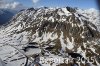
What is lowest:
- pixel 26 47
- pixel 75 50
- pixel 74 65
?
pixel 74 65

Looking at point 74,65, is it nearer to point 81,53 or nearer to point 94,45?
point 81,53

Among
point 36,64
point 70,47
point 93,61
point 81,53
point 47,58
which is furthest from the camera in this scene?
point 70,47

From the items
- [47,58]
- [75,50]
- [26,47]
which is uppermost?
[26,47]

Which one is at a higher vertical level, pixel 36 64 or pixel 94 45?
pixel 94 45

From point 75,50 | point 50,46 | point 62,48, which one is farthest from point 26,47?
point 75,50

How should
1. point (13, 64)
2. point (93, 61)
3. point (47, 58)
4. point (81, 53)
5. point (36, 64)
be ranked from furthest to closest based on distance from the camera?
1. point (81, 53)
2. point (93, 61)
3. point (47, 58)
4. point (13, 64)
5. point (36, 64)

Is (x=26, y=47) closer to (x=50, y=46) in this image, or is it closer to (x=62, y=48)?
(x=50, y=46)

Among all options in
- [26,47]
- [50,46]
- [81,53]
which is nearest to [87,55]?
[81,53]

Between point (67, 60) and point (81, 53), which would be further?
point (81, 53)

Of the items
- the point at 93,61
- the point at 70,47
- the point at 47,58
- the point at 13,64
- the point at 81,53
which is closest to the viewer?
the point at 13,64
